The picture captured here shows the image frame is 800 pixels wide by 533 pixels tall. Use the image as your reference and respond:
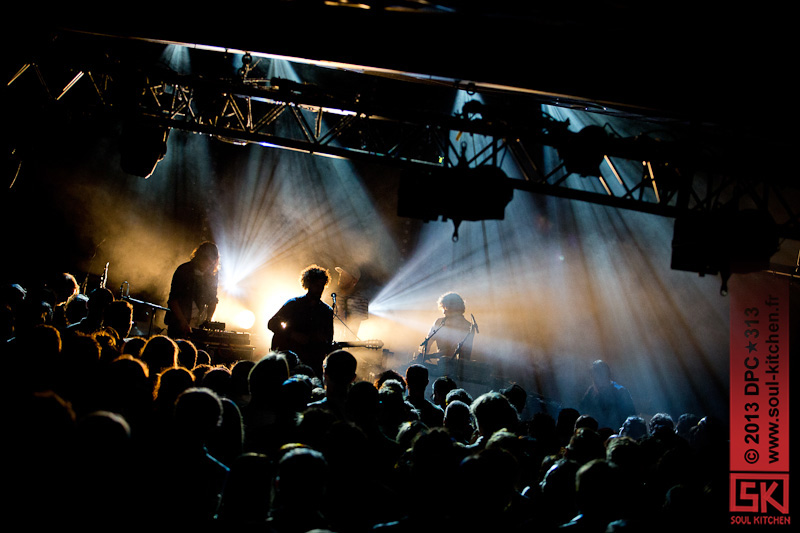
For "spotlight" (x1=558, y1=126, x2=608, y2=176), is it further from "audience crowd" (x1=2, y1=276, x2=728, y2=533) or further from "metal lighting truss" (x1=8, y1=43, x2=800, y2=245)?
"audience crowd" (x1=2, y1=276, x2=728, y2=533)

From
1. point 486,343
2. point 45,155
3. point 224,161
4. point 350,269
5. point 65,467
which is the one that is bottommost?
point 65,467

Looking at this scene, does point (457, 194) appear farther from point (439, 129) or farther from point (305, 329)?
point (305, 329)

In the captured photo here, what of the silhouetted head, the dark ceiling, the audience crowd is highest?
the dark ceiling

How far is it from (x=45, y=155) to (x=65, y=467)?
11531 mm

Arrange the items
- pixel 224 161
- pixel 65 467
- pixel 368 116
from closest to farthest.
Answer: pixel 65 467 → pixel 368 116 → pixel 224 161

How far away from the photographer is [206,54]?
27.7 ft

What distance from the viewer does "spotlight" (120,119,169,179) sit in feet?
17.9

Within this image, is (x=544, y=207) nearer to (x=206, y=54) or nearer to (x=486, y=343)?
(x=486, y=343)

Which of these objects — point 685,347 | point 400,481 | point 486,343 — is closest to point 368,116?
point 400,481

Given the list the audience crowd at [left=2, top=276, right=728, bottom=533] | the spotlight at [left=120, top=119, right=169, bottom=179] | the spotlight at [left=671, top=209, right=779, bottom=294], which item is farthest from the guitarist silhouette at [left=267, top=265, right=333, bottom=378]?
the spotlight at [left=671, top=209, right=779, bottom=294]
